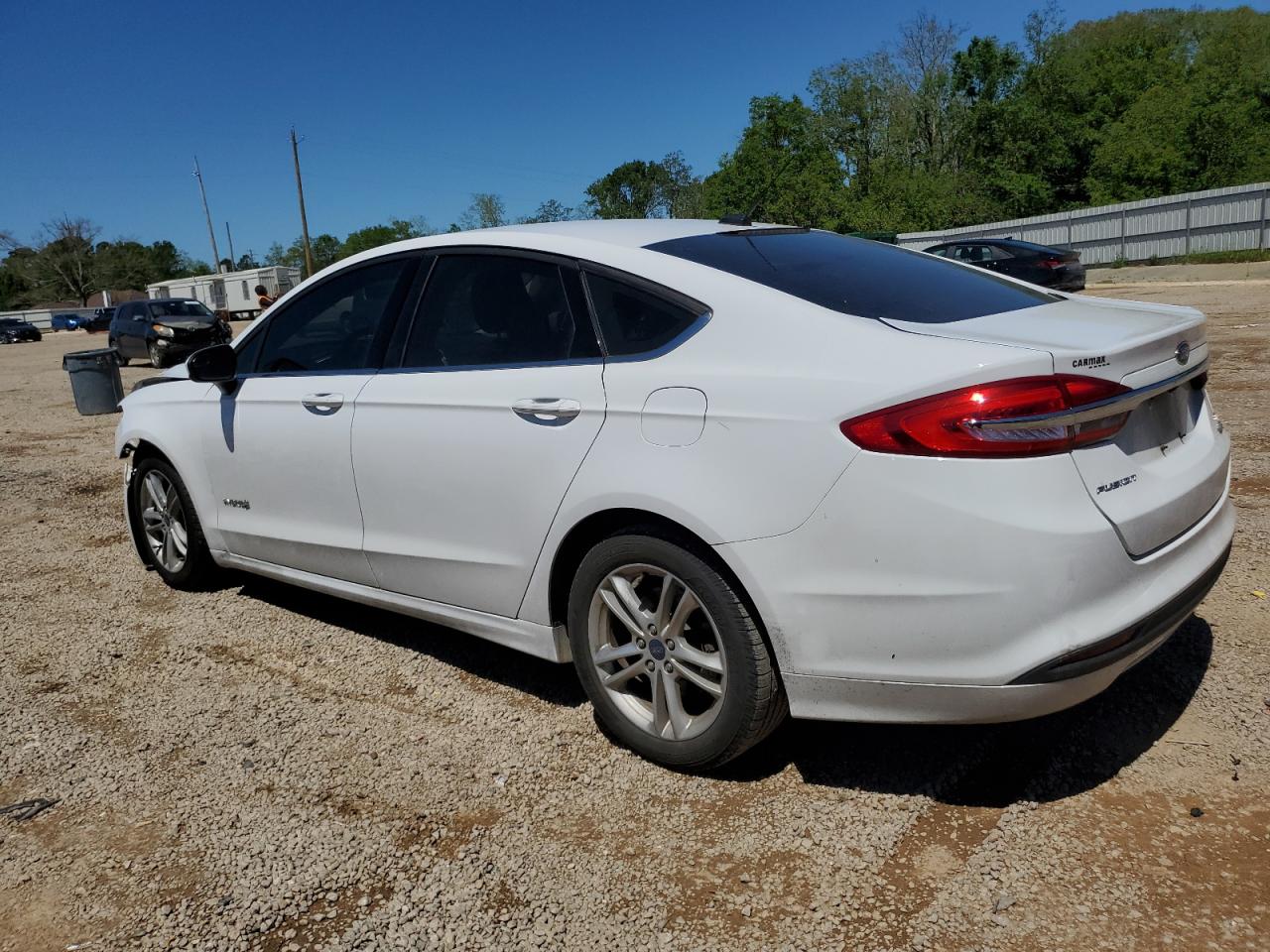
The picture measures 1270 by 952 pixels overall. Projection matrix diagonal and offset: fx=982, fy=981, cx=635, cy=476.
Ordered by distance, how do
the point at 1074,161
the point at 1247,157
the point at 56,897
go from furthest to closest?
the point at 1074,161 < the point at 1247,157 < the point at 56,897

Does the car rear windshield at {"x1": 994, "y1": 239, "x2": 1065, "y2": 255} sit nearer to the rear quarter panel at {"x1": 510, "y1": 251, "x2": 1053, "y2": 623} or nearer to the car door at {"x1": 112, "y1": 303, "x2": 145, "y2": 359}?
the car door at {"x1": 112, "y1": 303, "x2": 145, "y2": 359}

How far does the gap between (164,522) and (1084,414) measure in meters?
4.38

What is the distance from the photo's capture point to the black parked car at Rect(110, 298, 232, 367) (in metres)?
21.9

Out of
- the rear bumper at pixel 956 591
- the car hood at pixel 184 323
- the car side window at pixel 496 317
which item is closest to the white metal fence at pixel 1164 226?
the car hood at pixel 184 323

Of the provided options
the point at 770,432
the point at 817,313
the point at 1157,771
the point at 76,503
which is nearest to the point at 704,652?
the point at 770,432

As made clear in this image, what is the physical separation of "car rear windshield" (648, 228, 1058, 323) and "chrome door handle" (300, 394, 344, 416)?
1.43m

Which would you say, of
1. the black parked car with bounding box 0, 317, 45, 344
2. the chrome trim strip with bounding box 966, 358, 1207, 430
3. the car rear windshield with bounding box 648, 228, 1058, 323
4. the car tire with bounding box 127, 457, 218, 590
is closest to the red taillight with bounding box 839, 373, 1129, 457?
the chrome trim strip with bounding box 966, 358, 1207, 430

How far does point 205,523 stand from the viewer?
4.62 m

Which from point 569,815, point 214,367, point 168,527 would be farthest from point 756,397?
point 168,527

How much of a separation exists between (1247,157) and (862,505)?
4581 centimetres

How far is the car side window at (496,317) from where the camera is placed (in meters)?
3.21

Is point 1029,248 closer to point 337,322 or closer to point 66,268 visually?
point 337,322

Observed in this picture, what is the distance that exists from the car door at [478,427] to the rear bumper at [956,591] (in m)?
0.79

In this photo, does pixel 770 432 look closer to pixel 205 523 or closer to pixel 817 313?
pixel 817 313
